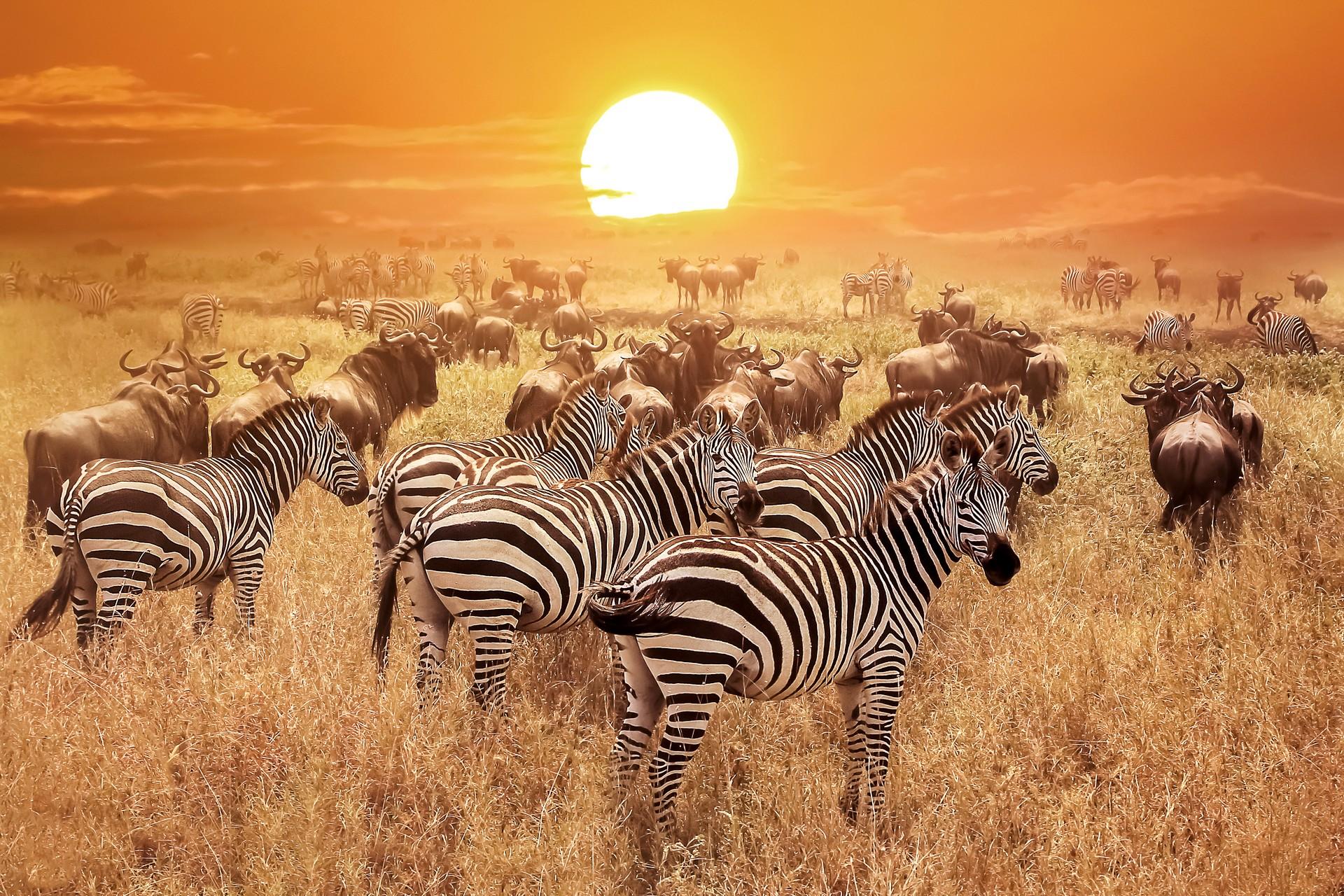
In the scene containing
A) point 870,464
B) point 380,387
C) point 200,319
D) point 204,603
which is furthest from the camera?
point 200,319

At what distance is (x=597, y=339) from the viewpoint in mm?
21359

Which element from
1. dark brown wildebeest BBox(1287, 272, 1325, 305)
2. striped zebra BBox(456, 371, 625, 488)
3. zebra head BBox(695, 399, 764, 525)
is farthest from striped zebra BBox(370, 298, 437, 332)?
dark brown wildebeest BBox(1287, 272, 1325, 305)

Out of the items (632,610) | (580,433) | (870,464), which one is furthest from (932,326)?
(632,610)

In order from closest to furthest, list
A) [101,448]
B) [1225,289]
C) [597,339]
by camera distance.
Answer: [101,448]
[597,339]
[1225,289]

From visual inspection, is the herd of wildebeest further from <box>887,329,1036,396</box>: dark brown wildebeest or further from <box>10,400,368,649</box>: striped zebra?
<box>887,329,1036,396</box>: dark brown wildebeest

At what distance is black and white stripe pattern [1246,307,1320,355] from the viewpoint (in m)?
17.5

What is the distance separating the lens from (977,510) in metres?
4.32

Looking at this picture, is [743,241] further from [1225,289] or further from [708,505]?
[708,505]

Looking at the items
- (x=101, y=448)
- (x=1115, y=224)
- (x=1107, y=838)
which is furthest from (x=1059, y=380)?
(x=1115, y=224)

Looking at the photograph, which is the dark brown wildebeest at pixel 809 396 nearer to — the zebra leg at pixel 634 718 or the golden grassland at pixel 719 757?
the golden grassland at pixel 719 757

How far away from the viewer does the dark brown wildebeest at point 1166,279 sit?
84.2 feet

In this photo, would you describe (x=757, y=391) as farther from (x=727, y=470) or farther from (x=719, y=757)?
(x=719, y=757)

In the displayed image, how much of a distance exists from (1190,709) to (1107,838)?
1.30 meters

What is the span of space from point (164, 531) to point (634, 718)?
2700 mm
